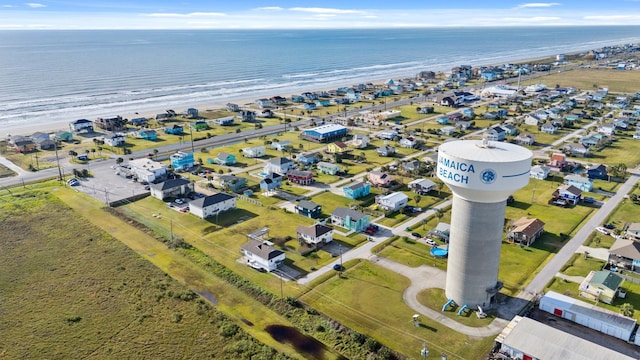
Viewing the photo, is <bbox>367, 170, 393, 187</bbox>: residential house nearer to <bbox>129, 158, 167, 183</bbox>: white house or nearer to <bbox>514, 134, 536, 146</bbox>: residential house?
<bbox>129, 158, 167, 183</bbox>: white house

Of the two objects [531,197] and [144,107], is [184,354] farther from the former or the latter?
[144,107]

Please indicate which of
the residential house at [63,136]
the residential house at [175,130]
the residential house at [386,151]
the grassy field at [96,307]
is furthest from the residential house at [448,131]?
the residential house at [63,136]

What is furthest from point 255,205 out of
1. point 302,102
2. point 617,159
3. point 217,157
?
point 302,102

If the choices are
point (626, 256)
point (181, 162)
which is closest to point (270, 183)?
point (181, 162)

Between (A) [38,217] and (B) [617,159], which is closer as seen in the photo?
(A) [38,217]

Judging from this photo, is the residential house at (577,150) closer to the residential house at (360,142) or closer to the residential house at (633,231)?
the residential house at (633,231)

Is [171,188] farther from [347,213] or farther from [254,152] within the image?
[347,213]

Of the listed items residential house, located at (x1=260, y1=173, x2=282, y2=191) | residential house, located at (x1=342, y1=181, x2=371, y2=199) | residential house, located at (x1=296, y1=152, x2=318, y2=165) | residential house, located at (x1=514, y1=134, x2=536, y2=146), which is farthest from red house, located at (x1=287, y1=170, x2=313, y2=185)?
residential house, located at (x1=514, y1=134, x2=536, y2=146)
